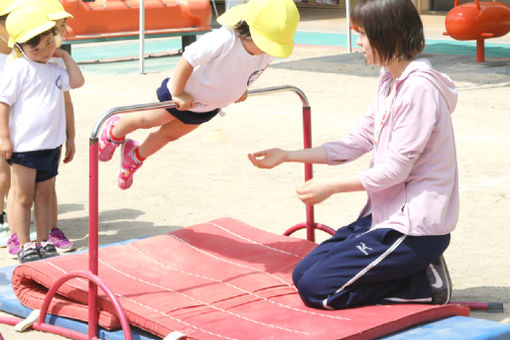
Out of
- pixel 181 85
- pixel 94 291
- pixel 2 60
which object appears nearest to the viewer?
pixel 94 291

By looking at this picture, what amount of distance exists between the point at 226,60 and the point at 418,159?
118 cm

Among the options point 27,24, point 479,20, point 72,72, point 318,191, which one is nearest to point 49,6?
point 27,24

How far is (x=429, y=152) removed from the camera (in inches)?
140

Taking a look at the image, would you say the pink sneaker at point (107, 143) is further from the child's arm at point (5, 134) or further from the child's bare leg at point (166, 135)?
the child's arm at point (5, 134)

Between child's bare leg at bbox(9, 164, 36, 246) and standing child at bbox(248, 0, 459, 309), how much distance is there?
71.1 inches

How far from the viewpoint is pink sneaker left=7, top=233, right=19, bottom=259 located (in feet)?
16.5

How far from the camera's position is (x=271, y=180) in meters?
6.75

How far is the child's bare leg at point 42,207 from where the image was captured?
495cm

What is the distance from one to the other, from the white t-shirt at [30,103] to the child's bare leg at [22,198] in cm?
13

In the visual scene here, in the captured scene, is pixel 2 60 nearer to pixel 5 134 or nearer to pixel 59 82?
pixel 59 82

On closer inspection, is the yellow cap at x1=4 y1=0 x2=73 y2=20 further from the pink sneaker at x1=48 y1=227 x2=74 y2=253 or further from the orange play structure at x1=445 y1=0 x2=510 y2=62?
the orange play structure at x1=445 y1=0 x2=510 y2=62

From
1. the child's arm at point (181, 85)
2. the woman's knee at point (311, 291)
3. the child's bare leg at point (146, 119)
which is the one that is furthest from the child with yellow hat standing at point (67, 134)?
the woman's knee at point (311, 291)

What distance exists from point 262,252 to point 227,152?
319 cm

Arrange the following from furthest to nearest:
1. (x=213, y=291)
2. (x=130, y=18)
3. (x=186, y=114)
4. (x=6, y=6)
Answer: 1. (x=130, y=18)
2. (x=6, y=6)
3. (x=186, y=114)
4. (x=213, y=291)
